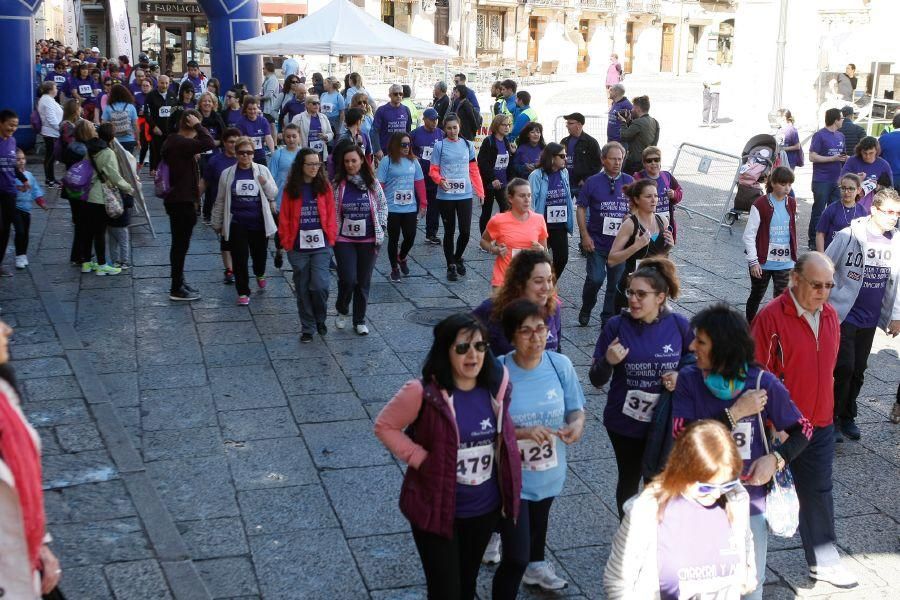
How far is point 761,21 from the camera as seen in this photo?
22.8 meters

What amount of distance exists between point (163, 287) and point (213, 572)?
6.14 meters

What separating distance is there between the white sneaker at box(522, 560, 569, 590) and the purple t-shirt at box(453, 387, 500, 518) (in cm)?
107

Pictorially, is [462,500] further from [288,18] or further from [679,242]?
[288,18]

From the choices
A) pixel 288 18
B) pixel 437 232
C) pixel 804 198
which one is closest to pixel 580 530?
pixel 437 232

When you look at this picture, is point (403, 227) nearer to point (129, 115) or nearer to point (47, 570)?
point (129, 115)

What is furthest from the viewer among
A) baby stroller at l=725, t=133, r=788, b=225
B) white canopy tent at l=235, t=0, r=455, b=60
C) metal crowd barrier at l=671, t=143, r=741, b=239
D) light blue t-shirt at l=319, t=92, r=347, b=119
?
light blue t-shirt at l=319, t=92, r=347, b=119

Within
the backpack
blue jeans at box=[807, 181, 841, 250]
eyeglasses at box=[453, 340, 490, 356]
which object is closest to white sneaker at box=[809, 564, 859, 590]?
eyeglasses at box=[453, 340, 490, 356]

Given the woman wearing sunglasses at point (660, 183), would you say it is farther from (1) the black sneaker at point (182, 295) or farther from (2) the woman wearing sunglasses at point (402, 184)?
(1) the black sneaker at point (182, 295)

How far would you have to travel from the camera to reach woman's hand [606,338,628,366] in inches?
193

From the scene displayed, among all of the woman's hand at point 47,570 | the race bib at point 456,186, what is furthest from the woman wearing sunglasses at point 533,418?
the race bib at point 456,186

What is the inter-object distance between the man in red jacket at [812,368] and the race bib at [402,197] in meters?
5.78

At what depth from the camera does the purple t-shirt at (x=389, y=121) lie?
14.5m

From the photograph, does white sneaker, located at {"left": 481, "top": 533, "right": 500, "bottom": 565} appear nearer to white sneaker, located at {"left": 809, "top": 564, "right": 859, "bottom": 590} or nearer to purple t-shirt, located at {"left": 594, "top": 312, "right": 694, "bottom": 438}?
purple t-shirt, located at {"left": 594, "top": 312, "right": 694, "bottom": 438}

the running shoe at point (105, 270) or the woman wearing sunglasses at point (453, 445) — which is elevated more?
the woman wearing sunglasses at point (453, 445)
